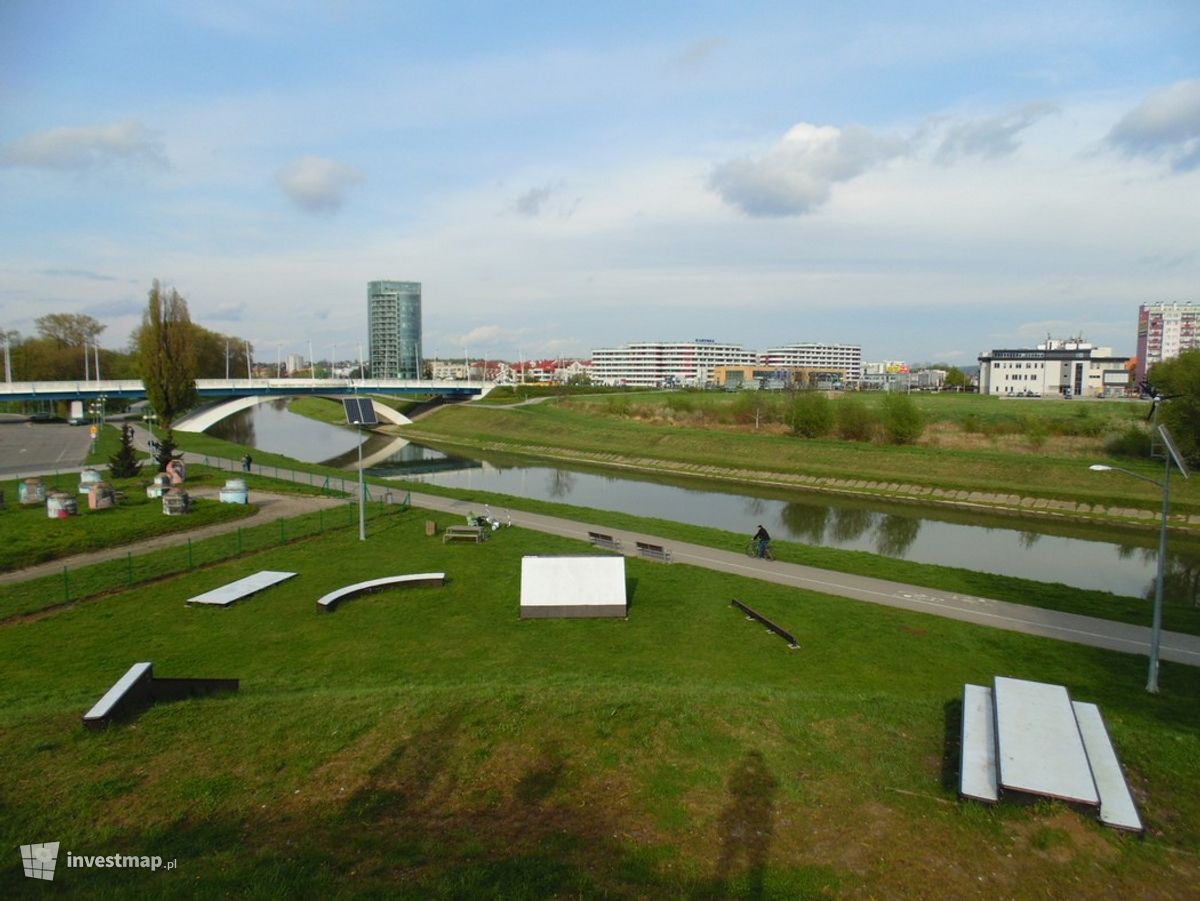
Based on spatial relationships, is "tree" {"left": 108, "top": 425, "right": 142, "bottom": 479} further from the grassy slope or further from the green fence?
the grassy slope

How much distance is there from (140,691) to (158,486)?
24170 mm

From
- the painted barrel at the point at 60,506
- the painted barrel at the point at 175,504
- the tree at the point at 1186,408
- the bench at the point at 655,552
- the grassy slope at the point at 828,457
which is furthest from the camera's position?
the tree at the point at 1186,408

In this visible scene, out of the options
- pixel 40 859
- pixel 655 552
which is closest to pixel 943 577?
pixel 655 552

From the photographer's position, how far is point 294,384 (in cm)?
8750

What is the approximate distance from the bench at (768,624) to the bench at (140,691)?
37.1 feet

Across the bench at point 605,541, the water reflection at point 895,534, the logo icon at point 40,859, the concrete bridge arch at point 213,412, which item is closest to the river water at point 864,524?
the water reflection at point 895,534

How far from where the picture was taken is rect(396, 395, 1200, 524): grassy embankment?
43062 millimetres

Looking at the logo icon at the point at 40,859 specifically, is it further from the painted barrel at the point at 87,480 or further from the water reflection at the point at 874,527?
the water reflection at the point at 874,527

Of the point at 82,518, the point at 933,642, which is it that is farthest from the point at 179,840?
the point at 82,518

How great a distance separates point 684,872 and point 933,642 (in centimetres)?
1116

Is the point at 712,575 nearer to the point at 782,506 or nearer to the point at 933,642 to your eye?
the point at 933,642

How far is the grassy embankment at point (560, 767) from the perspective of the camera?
7387mm

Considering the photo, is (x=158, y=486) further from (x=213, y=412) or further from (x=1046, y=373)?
(x=1046, y=373)

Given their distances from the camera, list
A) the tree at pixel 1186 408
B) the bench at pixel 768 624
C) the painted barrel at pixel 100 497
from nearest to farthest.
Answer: the bench at pixel 768 624, the painted barrel at pixel 100 497, the tree at pixel 1186 408
